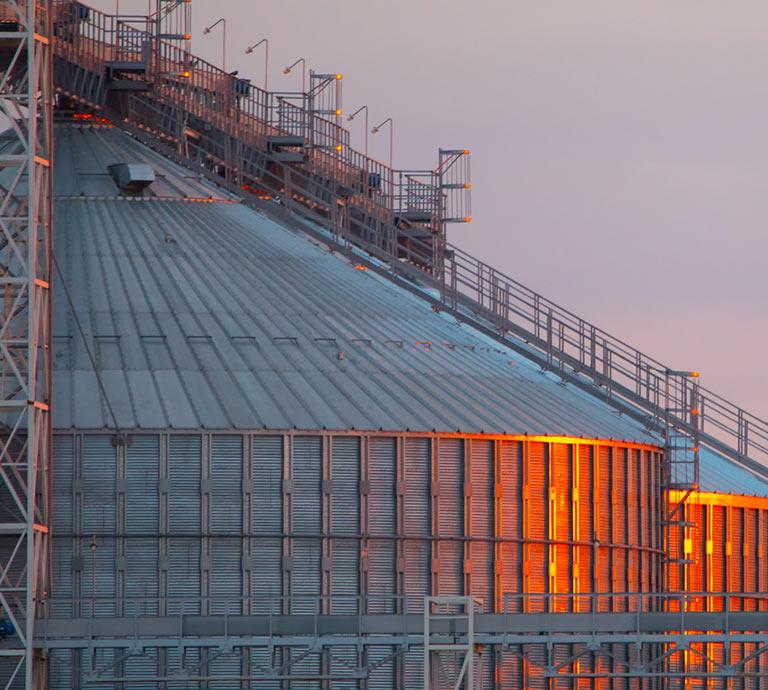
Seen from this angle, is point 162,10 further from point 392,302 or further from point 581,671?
point 581,671

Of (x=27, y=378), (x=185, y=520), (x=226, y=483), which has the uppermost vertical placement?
(x=27, y=378)

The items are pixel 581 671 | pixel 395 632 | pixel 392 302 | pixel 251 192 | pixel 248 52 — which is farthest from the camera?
pixel 248 52

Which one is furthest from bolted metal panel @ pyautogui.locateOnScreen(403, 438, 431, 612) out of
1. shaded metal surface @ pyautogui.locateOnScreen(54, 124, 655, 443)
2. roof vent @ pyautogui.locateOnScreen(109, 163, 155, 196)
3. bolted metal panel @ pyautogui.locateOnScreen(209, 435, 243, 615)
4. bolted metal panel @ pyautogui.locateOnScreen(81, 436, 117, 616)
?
roof vent @ pyautogui.locateOnScreen(109, 163, 155, 196)

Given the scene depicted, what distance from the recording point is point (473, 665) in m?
78.2

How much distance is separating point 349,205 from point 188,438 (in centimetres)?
3076

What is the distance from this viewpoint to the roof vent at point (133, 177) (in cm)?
9644

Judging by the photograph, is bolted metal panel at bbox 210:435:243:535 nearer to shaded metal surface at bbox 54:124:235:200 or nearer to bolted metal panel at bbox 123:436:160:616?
bolted metal panel at bbox 123:436:160:616

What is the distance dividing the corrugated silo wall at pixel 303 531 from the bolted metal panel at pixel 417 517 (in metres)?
0.04

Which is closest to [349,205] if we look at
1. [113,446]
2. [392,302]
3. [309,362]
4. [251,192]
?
[251,192]

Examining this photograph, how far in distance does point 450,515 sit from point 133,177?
67.9 feet

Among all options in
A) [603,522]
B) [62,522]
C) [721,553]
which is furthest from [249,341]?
[721,553]

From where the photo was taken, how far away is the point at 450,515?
3238 inches

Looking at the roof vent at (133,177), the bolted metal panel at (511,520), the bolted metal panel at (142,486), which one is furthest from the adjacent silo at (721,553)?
the roof vent at (133,177)

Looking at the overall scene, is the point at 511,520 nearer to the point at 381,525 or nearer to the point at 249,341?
the point at 381,525
